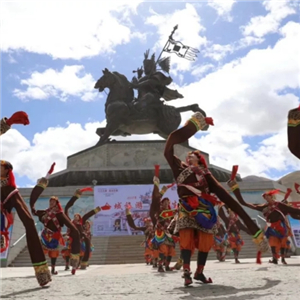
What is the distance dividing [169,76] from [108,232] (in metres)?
15.1

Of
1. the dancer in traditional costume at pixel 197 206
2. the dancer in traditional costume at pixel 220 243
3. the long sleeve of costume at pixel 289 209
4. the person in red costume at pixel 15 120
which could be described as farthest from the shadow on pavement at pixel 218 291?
the dancer in traditional costume at pixel 220 243

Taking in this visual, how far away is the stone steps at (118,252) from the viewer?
14000 millimetres

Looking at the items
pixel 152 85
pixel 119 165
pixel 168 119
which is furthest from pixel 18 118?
pixel 152 85

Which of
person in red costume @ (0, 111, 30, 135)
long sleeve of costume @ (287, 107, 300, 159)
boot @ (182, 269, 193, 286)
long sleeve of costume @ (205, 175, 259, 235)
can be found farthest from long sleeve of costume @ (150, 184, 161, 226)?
long sleeve of costume @ (287, 107, 300, 159)

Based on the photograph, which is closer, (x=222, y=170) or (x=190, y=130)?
(x=190, y=130)

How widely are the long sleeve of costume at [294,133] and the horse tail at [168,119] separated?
2326cm

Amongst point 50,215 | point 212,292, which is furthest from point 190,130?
point 50,215

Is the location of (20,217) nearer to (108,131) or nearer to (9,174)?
(9,174)

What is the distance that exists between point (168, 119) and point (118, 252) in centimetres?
1418

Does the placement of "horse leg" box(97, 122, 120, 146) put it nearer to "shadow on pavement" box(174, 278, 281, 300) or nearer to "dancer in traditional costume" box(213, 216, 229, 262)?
"dancer in traditional costume" box(213, 216, 229, 262)

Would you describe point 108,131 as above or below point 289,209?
above

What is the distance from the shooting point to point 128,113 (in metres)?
27.2

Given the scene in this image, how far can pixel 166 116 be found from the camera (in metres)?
27.6

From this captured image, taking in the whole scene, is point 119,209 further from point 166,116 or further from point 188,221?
point 188,221
